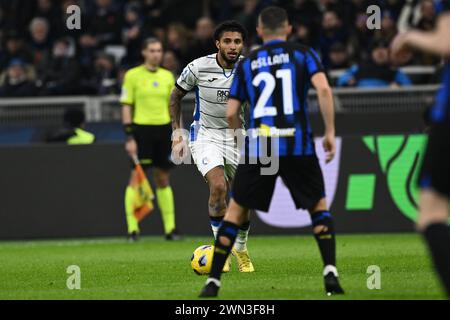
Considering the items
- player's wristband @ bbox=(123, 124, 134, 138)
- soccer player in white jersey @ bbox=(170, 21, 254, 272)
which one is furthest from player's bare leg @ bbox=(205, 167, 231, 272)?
player's wristband @ bbox=(123, 124, 134, 138)

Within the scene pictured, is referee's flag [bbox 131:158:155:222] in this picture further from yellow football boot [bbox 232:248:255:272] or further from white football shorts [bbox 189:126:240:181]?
yellow football boot [bbox 232:248:255:272]

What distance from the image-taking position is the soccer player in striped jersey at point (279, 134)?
329 inches

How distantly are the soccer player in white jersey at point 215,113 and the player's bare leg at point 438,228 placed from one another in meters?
4.39

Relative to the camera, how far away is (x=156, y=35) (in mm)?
19984

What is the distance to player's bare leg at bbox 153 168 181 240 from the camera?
52.3 ft

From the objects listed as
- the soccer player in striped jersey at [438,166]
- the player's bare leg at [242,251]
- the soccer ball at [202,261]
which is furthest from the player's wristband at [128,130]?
the soccer player in striped jersey at [438,166]

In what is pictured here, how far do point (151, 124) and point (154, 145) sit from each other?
1.02 feet

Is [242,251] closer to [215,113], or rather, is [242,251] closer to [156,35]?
[215,113]

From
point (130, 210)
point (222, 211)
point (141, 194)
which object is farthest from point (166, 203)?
point (222, 211)

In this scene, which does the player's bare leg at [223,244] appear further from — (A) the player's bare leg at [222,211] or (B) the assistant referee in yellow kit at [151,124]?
(B) the assistant referee in yellow kit at [151,124]

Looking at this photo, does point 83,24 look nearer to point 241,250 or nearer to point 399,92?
point 399,92
